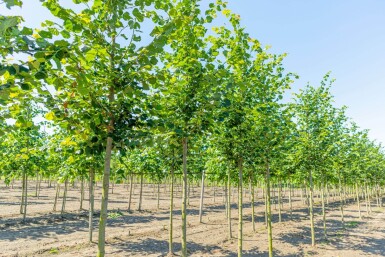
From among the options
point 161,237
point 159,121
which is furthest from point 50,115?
point 161,237

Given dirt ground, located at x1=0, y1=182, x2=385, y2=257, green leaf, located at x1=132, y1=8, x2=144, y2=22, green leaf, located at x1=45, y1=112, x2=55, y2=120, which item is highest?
green leaf, located at x1=132, y1=8, x2=144, y2=22

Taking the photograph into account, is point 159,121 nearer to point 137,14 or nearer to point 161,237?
point 137,14

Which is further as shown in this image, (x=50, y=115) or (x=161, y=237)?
(x=161, y=237)

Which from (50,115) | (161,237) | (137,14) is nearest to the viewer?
(137,14)

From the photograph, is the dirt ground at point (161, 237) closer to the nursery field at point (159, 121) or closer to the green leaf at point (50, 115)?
the nursery field at point (159, 121)

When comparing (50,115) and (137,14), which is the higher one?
(137,14)

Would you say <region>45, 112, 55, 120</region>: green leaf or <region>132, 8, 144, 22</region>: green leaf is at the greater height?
<region>132, 8, 144, 22</region>: green leaf

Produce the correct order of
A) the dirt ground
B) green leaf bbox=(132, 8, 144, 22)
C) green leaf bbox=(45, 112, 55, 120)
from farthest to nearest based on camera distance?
the dirt ground
green leaf bbox=(45, 112, 55, 120)
green leaf bbox=(132, 8, 144, 22)

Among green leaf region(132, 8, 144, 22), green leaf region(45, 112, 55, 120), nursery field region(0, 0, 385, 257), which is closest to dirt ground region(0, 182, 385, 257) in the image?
nursery field region(0, 0, 385, 257)

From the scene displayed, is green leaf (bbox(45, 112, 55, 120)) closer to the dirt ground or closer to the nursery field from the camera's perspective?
the nursery field

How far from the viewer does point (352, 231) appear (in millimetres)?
19016

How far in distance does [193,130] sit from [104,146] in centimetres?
254

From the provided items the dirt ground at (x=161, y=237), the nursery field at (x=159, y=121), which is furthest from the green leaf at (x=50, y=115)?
the dirt ground at (x=161, y=237)

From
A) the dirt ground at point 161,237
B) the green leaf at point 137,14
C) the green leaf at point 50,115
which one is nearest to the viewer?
the green leaf at point 137,14
